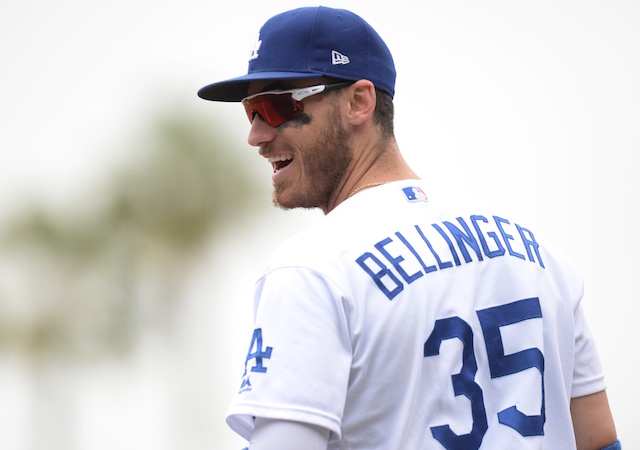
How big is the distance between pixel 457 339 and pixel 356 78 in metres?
0.61

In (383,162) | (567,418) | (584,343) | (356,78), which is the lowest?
(567,418)

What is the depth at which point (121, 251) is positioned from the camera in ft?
27.2

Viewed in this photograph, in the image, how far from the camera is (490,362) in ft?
4.63

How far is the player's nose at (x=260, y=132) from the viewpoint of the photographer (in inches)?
66.4

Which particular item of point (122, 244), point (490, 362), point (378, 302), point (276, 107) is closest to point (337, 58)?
point (276, 107)

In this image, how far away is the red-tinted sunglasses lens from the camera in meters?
1.65

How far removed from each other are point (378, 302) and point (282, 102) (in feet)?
1.78

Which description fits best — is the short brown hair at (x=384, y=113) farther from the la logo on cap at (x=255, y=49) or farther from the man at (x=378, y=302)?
the la logo on cap at (x=255, y=49)

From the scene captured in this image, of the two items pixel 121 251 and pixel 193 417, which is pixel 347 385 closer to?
pixel 193 417

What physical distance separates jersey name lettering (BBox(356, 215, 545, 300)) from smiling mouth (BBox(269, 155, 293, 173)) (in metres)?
0.40

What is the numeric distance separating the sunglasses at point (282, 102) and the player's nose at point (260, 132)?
1cm

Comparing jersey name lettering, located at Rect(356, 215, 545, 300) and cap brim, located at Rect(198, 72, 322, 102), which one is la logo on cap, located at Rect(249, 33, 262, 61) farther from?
jersey name lettering, located at Rect(356, 215, 545, 300)

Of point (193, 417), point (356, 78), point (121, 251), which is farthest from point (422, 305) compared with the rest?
point (121, 251)

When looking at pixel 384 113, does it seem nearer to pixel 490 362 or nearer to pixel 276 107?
pixel 276 107
